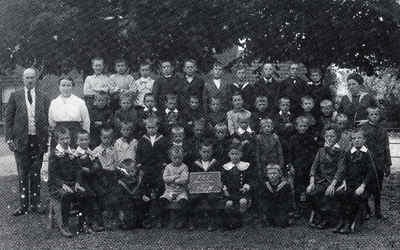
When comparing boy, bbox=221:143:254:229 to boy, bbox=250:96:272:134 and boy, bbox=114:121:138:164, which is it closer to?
boy, bbox=250:96:272:134

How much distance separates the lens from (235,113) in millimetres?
7227

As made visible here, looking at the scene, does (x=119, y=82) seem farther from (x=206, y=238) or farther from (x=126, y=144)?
(x=206, y=238)

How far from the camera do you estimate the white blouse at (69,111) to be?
669 cm

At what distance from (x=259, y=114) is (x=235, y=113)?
32cm

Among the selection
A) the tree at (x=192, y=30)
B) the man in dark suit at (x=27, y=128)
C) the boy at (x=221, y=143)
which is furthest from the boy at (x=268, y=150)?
the man in dark suit at (x=27, y=128)

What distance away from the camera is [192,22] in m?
8.66

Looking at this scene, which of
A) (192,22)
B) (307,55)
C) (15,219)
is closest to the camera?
(15,219)

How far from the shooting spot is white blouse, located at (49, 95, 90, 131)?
6691 mm

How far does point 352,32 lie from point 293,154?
3011 mm

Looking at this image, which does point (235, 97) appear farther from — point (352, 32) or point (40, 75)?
point (40, 75)

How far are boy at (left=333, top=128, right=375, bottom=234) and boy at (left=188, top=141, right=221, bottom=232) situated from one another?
1.40 metres

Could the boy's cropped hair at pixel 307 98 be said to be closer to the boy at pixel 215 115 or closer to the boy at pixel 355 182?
the boy at pixel 355 182

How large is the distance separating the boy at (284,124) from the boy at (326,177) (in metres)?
0.58

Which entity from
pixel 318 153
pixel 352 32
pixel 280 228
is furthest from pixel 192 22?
pixel 280 228
